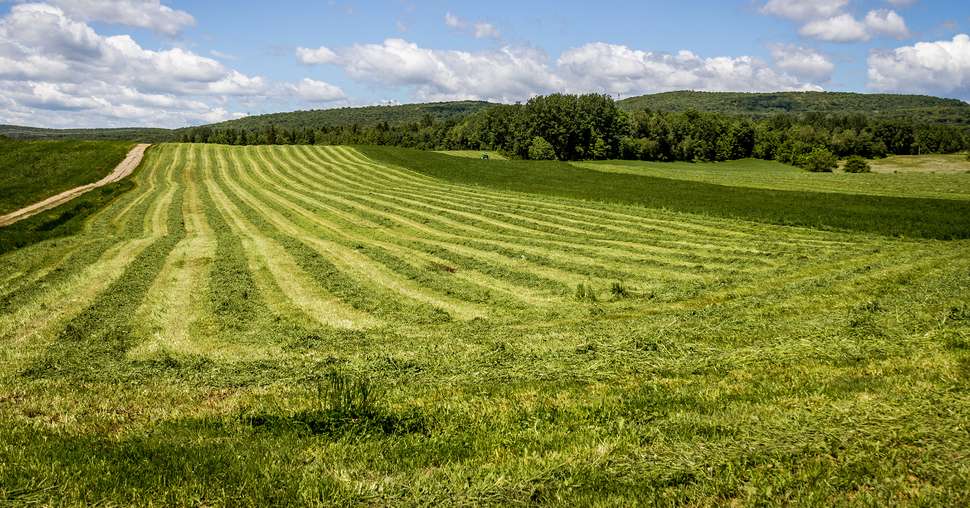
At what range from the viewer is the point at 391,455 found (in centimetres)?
607

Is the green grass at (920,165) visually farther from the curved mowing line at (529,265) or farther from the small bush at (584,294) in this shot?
the small bush at (584,294)

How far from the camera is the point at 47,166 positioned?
61.8 m

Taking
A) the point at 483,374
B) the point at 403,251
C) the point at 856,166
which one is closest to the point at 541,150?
the point at 856,166

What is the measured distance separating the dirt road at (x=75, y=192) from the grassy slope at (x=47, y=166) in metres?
0.68

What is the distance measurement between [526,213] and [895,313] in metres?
25.5

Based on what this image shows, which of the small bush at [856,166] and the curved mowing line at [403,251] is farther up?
the small bush at [856,166]

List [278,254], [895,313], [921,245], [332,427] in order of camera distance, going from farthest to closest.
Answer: [921,245] < [278,254] < [895,313] < [332,427]

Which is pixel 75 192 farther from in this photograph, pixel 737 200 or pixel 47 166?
pixel 737 200

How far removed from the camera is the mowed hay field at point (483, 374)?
5.29m

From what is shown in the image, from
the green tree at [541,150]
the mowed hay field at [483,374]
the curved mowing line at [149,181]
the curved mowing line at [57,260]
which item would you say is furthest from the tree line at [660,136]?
the mowed hay field at [483,374]

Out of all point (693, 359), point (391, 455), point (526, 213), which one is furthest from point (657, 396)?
point (526, 213)

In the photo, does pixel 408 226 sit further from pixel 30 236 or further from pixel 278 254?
pixel 30 236

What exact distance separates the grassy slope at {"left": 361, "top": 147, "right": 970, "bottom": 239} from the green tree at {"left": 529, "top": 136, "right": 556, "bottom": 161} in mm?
36967

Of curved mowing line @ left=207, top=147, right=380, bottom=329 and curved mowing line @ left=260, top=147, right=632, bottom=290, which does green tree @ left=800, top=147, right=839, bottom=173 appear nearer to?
curved mowing line @ left=260, top=147, right=632, bottom=290
